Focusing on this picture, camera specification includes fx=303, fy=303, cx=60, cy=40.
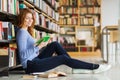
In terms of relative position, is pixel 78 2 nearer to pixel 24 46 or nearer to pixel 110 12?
pixel 110 12

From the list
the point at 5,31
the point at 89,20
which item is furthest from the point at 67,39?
the point at 5,31

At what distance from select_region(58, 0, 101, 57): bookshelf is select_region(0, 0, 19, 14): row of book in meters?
6.12

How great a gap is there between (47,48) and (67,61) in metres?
0.67

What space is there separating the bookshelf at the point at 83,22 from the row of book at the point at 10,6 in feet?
20.1

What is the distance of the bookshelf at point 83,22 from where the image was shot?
9891mm

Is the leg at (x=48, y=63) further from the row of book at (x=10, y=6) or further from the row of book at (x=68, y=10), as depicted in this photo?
the row of book at (x=68, y=10)

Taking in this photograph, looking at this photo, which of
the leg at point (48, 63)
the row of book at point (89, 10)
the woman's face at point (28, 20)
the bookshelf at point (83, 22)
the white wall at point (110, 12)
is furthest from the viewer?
the white wall at point (110, 12)

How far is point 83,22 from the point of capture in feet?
32.8

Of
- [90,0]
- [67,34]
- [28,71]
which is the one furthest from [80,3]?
[28,71]

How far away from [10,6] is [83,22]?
260 inches

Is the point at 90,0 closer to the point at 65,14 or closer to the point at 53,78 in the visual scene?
the point at 65,14

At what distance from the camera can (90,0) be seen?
10.1 meters

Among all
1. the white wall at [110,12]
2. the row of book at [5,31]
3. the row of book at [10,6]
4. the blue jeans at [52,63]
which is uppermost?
the white wall at [110,12]

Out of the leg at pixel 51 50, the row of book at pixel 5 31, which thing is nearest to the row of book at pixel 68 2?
the leg at pixel 51 50
